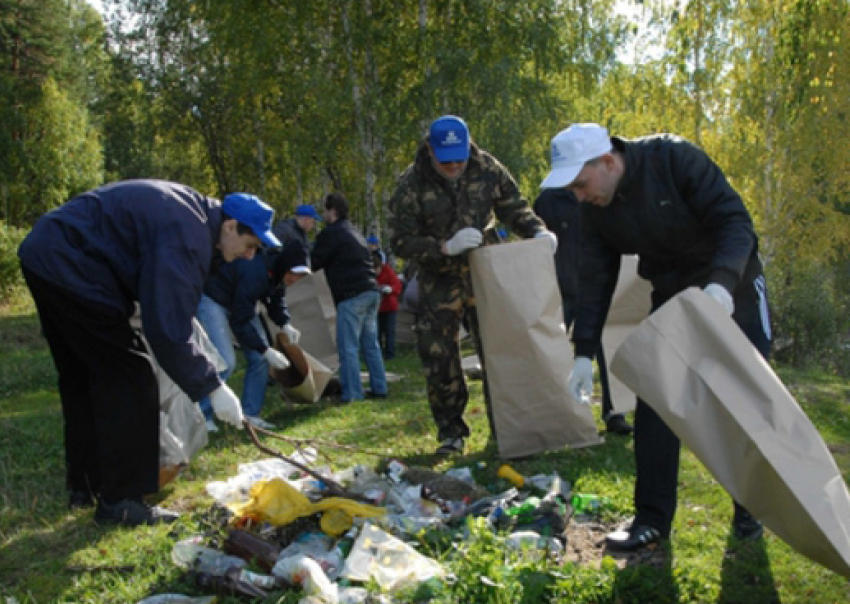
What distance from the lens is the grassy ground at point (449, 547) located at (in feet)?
9.83

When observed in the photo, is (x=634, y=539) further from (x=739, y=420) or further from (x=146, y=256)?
(x=146, y=256)

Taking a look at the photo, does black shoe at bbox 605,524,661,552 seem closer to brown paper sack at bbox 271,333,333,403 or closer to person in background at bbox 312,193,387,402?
brown paper sack at bbox 271,333,333,403

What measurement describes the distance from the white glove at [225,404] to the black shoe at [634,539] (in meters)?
1.66

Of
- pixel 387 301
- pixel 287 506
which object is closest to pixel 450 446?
pixel 287 506

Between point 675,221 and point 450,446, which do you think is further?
point 450,446

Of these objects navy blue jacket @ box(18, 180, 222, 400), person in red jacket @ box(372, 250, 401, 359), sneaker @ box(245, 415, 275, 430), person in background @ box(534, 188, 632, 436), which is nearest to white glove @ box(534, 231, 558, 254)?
person in background @ box(534, 188, 632, 436)

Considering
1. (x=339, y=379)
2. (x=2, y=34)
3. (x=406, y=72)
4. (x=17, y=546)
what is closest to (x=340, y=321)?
(x=339, y=379)

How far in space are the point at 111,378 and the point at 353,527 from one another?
4.43ft

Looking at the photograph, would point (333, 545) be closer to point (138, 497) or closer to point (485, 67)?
point (138, 497)

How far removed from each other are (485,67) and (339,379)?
6.49 meters

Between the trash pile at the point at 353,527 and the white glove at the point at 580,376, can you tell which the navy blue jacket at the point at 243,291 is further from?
the white glove at the point at 580,376

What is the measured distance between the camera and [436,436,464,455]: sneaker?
512 cm

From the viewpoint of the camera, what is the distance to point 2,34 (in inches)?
887

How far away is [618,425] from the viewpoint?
543cm
